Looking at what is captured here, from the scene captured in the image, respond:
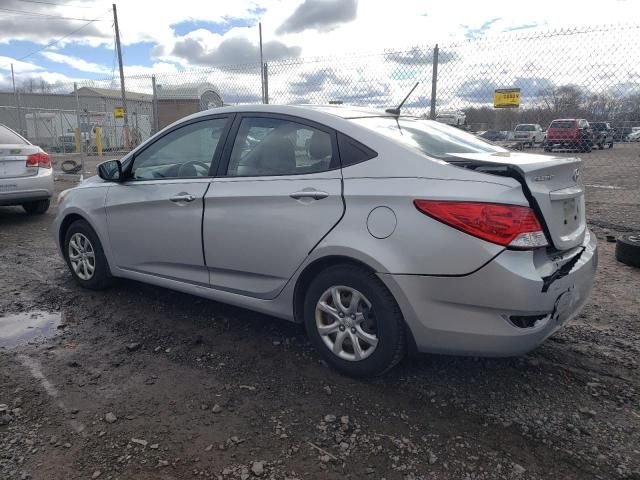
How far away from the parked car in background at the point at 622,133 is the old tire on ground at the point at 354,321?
7510 mm

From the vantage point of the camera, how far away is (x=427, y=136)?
327 centimetres

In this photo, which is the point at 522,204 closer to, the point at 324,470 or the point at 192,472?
the point at 324,470

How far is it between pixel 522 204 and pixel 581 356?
142cm

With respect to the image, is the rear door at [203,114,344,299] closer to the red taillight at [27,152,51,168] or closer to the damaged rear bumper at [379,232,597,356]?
the damaged rear bumper at [379,232,597,356]

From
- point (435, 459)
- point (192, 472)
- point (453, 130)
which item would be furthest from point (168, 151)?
point (435, 459)

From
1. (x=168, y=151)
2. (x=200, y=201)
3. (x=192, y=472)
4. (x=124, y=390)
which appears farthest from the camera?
(x=168, y=151)

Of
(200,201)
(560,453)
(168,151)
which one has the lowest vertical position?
(560,453)

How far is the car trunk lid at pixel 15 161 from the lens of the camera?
7391 mm

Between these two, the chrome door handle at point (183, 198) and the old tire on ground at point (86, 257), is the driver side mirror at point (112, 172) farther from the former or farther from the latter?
the chrome door handle at point (183, 198)

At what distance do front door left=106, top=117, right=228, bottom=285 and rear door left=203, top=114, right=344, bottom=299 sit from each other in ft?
0.50

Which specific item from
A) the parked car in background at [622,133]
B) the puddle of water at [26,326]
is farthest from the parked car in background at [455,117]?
the puddle of water at [26,326]

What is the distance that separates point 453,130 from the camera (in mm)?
3764

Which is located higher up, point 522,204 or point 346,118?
point 346,118

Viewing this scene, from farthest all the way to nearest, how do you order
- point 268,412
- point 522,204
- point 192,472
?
point 268,412 → point 522,204 → point 192,472
